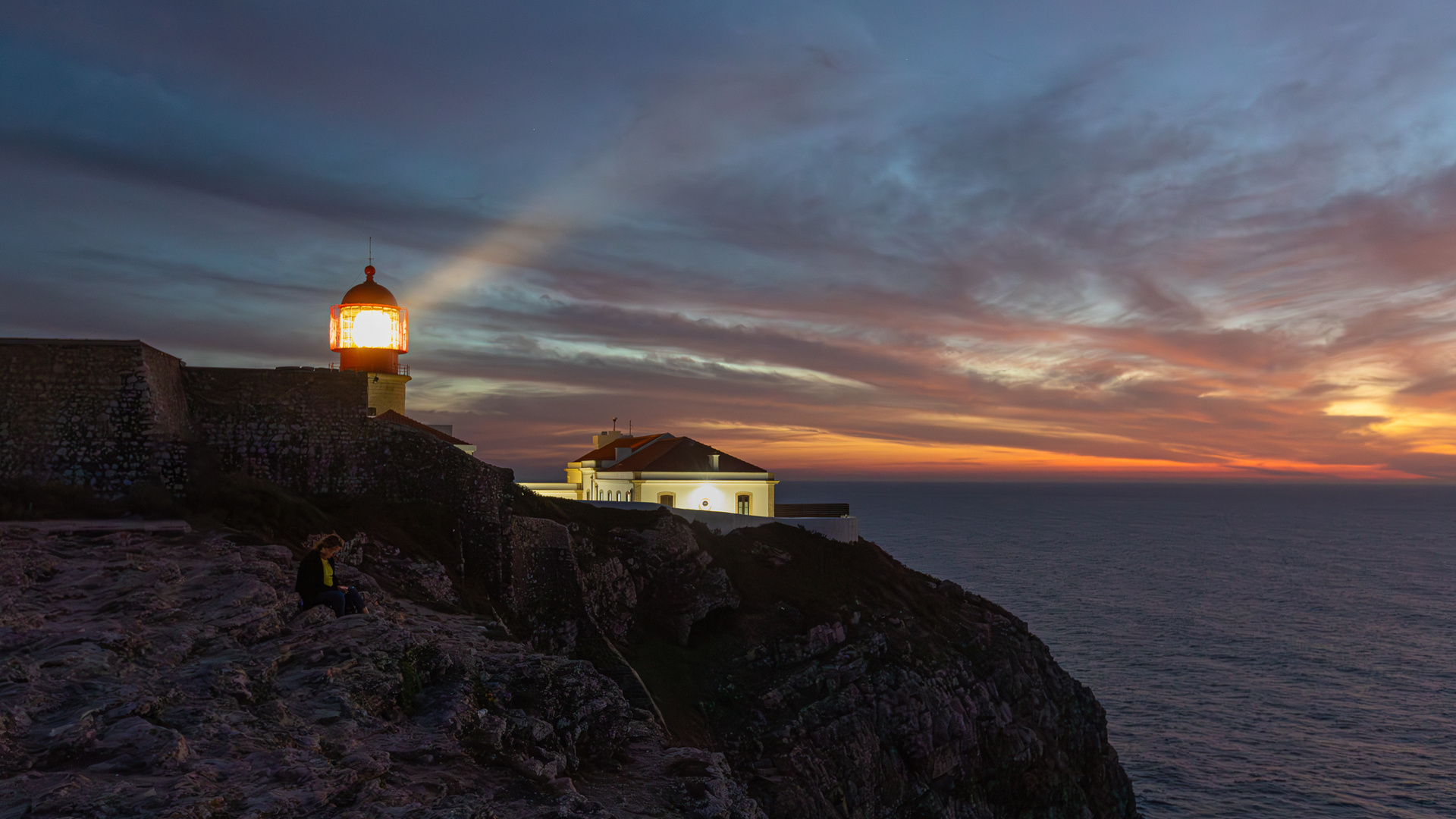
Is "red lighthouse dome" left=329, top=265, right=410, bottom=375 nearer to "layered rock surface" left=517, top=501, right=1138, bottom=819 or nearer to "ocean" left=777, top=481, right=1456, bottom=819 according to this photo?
"layered rock surface" left=517, top=501, right=1138, bottom=819

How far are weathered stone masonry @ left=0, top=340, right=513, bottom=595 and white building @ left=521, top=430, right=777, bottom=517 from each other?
23.7m

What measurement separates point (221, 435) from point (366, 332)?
21.5 metres

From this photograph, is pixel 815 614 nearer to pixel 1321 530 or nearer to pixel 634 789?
pixel 634 789

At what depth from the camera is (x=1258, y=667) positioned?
214ft

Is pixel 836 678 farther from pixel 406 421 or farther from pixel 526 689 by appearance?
pixel 406 421

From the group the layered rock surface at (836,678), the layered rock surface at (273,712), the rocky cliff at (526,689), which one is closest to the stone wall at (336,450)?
the rocky cliff at (526,689)

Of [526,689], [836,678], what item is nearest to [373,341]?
[836,678]

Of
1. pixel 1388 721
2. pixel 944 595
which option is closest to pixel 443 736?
pixel 944 595

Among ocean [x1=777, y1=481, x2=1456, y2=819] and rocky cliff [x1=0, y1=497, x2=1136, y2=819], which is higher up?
rocky cliff [x1=0, y1=497, x2=1136, y2=819]

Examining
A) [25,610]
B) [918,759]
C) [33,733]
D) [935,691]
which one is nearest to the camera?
[33,733]

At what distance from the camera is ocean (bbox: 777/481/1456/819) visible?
140ft

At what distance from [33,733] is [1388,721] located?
65.9 meters

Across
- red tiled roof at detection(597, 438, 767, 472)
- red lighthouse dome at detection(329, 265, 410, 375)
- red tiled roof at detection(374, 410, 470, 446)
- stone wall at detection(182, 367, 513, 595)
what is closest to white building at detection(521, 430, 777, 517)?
red tiled roof at detection(597, 438, 767, 472)

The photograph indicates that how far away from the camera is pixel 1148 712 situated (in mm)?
53812
